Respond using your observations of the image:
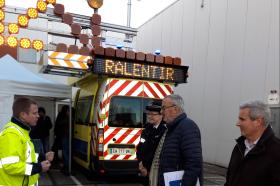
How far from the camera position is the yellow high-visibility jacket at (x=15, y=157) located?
319 cm

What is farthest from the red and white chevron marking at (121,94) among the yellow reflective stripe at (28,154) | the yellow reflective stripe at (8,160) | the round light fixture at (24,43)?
the yellow reflective stripe at (8,160)

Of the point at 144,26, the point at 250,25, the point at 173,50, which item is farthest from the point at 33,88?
the point at 144,26

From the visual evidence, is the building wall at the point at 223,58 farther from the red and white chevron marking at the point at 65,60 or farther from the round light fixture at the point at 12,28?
the round light fixture at the point at 12,28

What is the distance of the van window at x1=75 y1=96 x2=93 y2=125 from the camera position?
30.0 feet

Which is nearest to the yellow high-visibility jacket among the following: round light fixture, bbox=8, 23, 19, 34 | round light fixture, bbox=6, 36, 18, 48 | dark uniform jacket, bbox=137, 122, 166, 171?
dark uniform jacket, bbox=137, 122, 166, 171

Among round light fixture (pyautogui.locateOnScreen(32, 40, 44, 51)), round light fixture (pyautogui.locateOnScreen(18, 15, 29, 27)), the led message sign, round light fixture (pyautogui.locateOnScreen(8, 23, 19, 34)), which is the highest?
round light fixture (pyautogui.locateOnScreen(18, 15, 29, 27))

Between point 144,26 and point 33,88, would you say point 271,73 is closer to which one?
point 33,88

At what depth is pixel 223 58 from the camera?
12.0m

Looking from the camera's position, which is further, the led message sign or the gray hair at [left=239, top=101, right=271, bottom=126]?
the led message sign

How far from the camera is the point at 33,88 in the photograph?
847cm

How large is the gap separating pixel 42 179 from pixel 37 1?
4611mm

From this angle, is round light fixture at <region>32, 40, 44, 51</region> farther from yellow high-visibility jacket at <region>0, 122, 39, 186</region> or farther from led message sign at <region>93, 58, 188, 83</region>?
yellow high-visibility jacket at <region>0, 122, 39, 186</region>

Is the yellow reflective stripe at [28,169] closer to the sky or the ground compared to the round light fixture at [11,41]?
closer to the ground

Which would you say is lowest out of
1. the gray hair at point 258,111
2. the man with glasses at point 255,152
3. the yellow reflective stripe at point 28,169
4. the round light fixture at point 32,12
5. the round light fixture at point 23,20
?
the yellow reflective stripe at point 28,169
